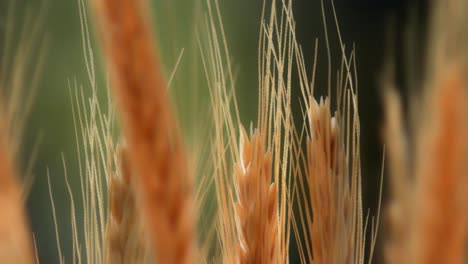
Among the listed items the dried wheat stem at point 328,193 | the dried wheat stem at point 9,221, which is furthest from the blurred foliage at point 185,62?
the dried wheat stem at point 9,221

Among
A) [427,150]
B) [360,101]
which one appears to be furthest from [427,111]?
[360,101]

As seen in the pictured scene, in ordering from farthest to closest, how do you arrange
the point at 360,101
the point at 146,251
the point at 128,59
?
the point at 360,101
the point at 146,251
the point at 128,59

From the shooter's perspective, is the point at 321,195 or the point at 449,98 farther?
the point at 321,195

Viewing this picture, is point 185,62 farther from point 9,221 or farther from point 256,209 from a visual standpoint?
point 9,221

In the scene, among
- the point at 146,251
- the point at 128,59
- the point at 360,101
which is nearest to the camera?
the point at 128,59

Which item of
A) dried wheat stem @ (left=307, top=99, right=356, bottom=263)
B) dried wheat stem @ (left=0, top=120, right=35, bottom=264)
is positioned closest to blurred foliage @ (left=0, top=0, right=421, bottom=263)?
dried wheat stem @ (left=307, top=99, right=356, bottom=263)

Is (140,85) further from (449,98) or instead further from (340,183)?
(340,183)

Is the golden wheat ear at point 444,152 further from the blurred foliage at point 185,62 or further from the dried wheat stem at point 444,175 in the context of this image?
the blurred foliage at point 185,62
